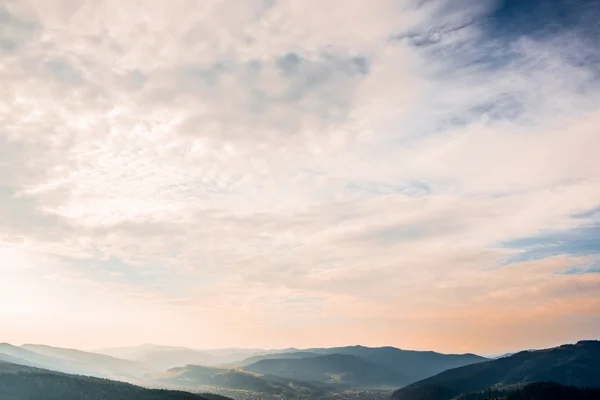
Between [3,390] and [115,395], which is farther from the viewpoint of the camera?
[115,395]

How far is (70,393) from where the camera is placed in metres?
157

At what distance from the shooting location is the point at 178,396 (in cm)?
18988

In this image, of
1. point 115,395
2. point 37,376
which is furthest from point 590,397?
point 37,376

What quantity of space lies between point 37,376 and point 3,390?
23.2m

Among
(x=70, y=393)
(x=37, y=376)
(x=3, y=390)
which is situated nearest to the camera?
(x=3, y=390)

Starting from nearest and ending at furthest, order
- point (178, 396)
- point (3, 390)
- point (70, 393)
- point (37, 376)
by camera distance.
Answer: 1. point (3, 390)
2. point (70, 393)
3. point (37, 376)
4. point (178, 396)

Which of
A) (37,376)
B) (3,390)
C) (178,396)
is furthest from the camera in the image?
(178,396)

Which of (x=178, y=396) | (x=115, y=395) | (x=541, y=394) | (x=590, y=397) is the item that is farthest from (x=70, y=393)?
(x=590, y=397)

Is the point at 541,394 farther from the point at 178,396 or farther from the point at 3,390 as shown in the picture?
the point at 3,390

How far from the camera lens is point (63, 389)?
6270 inches

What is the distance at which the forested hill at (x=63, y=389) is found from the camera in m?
148

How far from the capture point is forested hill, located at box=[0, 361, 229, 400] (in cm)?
14838

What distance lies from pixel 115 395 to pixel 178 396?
29.4 meters

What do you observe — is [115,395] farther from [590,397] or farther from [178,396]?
[590,397]
